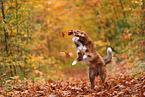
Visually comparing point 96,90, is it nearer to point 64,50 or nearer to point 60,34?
point 64,50

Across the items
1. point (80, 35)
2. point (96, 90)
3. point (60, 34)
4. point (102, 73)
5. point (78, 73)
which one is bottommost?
point (78, 73)

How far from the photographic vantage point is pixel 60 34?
37.6ft

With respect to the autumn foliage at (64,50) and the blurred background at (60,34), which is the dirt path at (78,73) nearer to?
the blurred background at (60,34)

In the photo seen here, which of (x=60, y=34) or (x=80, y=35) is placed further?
(x=60, y=34)

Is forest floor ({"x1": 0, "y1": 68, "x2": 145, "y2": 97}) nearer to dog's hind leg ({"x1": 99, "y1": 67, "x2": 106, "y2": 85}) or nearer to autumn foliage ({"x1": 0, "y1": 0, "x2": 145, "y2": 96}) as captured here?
autumn foliage ({"x1": 0, "y1": 0, "x2": 145, "y2": 96})

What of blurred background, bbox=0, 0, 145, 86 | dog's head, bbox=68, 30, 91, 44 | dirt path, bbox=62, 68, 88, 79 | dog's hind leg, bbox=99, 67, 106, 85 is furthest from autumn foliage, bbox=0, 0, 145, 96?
dirt path, bbox=62, 68, 88, 79

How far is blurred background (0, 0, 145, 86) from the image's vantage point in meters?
6.98

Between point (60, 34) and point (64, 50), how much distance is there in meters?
5.11

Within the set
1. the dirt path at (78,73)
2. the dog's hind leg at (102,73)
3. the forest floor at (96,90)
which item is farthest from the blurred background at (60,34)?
the dirt path at (78,73)

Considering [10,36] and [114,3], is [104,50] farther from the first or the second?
[10,36]

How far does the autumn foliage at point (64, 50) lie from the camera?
5688 millimetres

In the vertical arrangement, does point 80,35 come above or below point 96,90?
above

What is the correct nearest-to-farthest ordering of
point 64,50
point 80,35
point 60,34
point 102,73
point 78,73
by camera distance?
1. point 80,35
2. point 102,73
3. point 64,50
4. point 60,34
5. point 78,73

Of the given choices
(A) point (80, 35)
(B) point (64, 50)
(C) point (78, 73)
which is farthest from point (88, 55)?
(C) point (78, 73)
